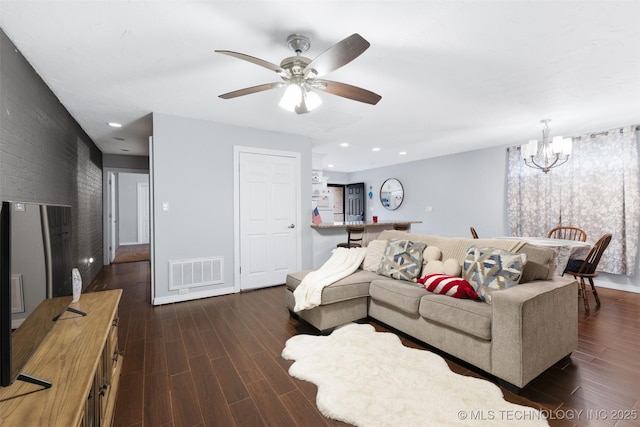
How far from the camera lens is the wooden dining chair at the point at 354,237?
4.67 metres

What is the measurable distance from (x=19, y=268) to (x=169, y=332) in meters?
1.94

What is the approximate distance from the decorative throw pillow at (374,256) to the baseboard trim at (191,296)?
2.01 metres

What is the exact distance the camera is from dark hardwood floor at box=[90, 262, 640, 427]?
5.37 ft

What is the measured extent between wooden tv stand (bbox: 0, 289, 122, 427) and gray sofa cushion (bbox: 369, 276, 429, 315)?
206 cm

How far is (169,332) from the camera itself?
276cm

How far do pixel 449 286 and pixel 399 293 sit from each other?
1.38 feet

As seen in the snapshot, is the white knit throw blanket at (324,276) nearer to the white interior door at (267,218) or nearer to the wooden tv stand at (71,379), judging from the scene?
the white interior door at (267,218)

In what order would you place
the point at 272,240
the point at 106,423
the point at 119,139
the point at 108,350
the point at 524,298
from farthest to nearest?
the point at 119,139
the point at 272,240
the point at 524,298
the point at 108,350
the point at 106,423

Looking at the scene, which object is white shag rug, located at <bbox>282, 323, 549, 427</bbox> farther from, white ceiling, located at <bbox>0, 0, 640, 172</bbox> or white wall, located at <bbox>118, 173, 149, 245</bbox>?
white wall, located at <bbox>118, 173, 149, 245</bbox>

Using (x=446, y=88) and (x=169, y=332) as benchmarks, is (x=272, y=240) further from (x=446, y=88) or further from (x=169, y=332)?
(x=446, y=88)

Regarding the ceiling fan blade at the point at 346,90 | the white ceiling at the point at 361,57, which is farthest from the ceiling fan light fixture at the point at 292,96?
the white ceiling at the point at 361,57

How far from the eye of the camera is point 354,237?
4.96 metres

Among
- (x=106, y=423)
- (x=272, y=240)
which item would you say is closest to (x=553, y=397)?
(x=106, y=423)

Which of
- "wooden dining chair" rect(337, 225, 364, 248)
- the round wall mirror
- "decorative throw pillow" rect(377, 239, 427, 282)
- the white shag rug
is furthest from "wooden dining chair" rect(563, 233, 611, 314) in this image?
the round wall mirror
